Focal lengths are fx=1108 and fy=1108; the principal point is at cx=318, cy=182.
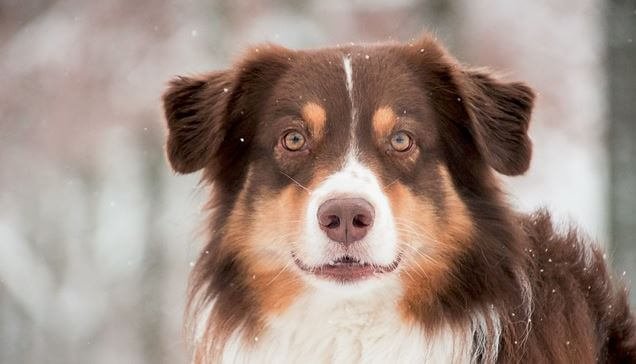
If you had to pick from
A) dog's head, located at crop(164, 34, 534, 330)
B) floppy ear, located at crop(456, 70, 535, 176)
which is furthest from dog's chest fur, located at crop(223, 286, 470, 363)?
floppy ear, located at crop(456, 70, 535, 176)

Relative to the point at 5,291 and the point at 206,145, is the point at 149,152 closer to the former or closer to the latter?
the point at 5,291

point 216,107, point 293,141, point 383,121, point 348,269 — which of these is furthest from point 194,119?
point 348,269

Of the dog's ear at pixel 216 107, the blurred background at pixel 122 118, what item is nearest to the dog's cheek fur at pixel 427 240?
the dog's ear at pixel 216 107

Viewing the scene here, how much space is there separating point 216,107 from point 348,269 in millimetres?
1063

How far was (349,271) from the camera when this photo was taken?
4.59 metres

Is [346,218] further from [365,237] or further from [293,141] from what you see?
[293,141]

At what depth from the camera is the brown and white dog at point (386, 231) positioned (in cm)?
473

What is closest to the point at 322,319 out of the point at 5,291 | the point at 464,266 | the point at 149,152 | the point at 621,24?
the point at 464,266

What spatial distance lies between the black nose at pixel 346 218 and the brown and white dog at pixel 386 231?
0.07 m

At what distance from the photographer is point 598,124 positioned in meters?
12.1

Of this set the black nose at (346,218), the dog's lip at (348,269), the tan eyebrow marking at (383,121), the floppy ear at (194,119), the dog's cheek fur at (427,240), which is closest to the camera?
the black nose at (346,218)

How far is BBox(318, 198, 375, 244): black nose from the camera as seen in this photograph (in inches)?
172

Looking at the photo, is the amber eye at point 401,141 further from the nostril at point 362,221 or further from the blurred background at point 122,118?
the blurred background at point 122,118

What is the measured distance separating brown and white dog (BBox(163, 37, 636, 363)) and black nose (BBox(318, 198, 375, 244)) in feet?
0.24
